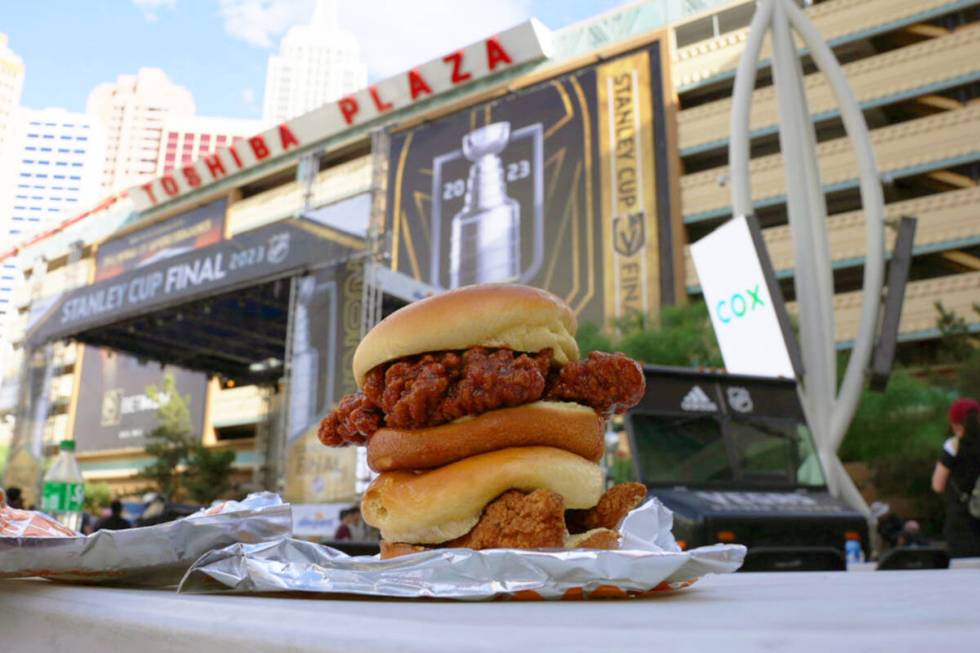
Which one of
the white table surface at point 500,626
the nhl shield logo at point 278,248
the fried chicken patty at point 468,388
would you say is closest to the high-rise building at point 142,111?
the nhl shield logo at point 278,248

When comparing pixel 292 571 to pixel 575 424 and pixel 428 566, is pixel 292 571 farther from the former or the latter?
pixel 575 424

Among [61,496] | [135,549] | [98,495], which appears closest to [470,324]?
[135,549]

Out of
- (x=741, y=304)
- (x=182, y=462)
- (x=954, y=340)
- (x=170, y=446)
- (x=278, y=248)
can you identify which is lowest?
(x=741, y=304)

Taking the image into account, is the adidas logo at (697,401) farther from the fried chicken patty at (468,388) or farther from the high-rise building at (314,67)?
the high-rise building at (314,67)

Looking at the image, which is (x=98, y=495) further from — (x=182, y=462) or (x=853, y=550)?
(x=853, y=550)

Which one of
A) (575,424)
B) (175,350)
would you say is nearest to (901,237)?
(575,424)

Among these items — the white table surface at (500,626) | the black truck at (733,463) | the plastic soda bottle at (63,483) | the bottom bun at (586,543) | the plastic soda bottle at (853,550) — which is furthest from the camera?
the plastic soda bottle at (63,483)
